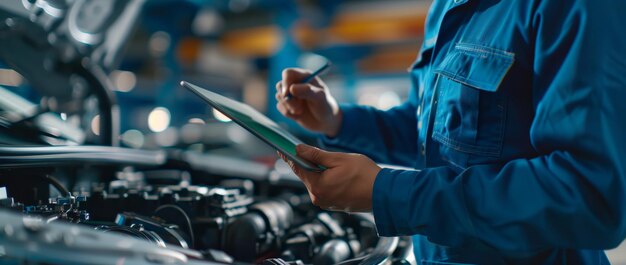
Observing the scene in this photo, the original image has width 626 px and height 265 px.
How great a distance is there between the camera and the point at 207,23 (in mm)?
7910

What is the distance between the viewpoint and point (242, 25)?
7.75 m

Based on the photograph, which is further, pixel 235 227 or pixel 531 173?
pixel 235 227

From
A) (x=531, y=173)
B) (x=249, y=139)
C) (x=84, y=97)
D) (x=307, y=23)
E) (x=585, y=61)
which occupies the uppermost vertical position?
(x=307, y=23)

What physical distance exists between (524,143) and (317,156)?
347 mm

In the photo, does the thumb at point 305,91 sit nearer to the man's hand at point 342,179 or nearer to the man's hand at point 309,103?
the man's hand at point 309,103

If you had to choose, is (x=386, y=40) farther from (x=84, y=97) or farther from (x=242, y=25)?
(x=84, y=97)

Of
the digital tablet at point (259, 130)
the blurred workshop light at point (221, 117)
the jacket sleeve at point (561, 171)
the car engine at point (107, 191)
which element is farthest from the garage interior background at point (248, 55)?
the jacket sleeve at point (561, 171)

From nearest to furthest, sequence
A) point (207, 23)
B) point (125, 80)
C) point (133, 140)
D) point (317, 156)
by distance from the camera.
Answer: point (317, 156) → point (133, 140) → point (207, 23) → point (125, 80)

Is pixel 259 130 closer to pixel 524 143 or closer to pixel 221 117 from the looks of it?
pixel 524 143

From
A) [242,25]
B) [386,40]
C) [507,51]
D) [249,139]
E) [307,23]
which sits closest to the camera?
[507,51]

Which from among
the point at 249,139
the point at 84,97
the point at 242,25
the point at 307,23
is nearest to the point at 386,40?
the point at 307,23

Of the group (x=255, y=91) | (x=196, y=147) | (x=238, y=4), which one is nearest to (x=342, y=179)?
(x=196, y=147)

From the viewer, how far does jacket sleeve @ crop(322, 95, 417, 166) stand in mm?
1286

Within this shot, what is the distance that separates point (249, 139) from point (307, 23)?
2.14 meters
